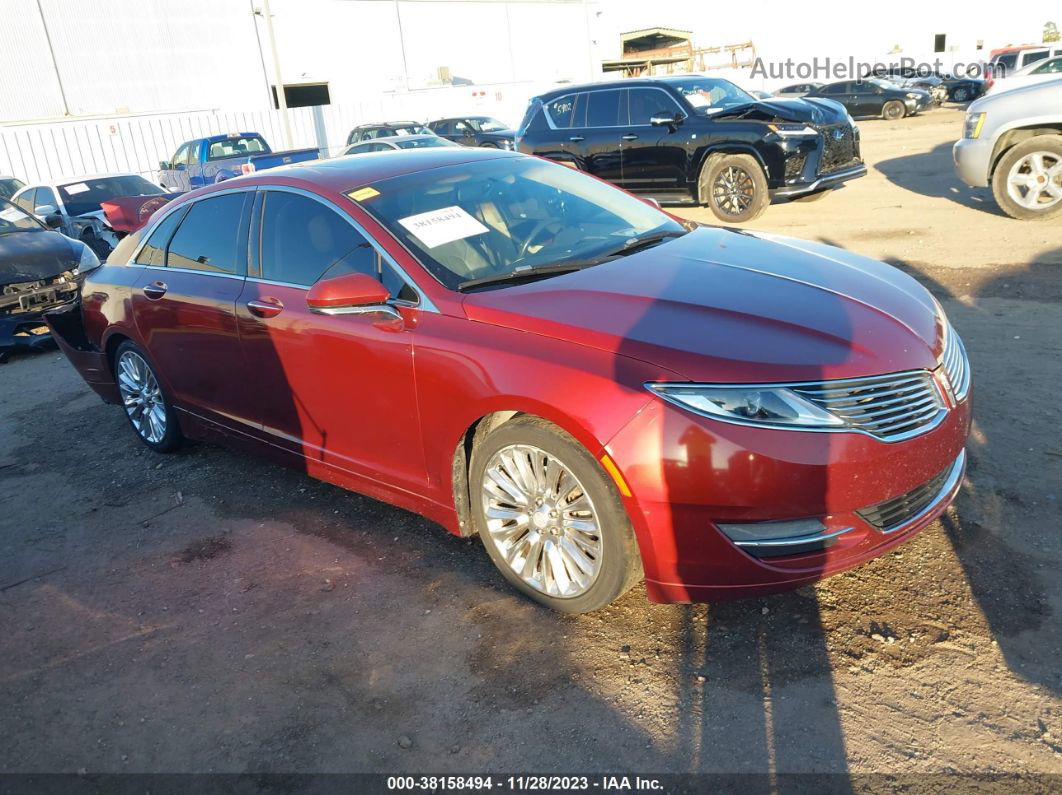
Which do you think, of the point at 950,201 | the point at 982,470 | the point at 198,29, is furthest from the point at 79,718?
the point at 198,29

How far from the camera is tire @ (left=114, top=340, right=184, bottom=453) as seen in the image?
5.12 metres

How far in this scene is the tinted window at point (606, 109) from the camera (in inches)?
462

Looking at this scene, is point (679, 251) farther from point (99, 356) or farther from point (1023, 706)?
point (99, 356)

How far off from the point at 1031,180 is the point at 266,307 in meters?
8.60

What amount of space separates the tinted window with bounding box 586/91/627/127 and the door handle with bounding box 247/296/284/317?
8.80 m

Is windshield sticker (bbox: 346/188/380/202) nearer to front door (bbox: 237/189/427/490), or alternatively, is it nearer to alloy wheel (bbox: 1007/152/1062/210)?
front door (bbox: 237/189/427/490)

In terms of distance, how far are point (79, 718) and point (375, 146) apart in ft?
51.9

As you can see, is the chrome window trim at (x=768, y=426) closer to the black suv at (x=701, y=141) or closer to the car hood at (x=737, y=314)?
the car hood at (x=737, y=314)

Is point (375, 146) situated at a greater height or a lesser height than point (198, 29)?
lesser

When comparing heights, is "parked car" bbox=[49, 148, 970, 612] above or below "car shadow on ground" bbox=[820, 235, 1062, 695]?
above

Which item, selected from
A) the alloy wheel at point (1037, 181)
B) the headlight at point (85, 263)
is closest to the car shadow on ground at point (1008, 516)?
the alloy wheel at point (1037, 181)

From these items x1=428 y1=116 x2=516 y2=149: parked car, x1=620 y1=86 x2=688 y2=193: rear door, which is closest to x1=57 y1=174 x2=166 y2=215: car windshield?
x1=620 y1=86 x2=688 y2=193: rear door

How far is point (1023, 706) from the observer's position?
252cm

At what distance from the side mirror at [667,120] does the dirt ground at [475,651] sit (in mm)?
7348
